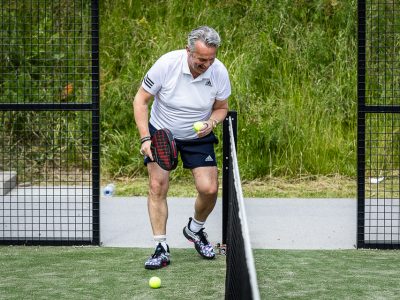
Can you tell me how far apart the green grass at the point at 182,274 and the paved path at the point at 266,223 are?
0.36 meters

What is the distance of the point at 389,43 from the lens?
13227mm

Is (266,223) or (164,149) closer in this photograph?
(164,149)

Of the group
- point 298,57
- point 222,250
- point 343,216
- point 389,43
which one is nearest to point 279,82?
point 298,57

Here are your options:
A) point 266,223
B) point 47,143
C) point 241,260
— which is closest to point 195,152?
point 266,223

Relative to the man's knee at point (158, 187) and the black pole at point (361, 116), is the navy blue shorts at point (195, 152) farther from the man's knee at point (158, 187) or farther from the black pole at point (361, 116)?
the black pole at point (361, 116)

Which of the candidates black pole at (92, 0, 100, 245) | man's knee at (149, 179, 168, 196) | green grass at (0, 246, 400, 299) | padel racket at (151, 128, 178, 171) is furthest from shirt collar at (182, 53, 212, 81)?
green grass at (0, 246, 400, 299)

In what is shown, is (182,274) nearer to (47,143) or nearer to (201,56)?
(201,56)

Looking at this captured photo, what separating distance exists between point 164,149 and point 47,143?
5964 millimetres

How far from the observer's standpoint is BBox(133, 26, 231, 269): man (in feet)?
22.5

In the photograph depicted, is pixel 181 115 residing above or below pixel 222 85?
below

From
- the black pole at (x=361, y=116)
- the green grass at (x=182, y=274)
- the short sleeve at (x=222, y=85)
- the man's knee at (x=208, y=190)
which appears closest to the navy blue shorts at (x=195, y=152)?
the man's knee at (x=208, y=190)

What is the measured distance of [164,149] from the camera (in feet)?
22.2

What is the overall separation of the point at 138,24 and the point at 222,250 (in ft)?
23.3

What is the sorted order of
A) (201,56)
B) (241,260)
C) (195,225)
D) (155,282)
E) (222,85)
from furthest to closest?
(195,225) → (222,85) → (201,56) → (155,282) → (241,260)
